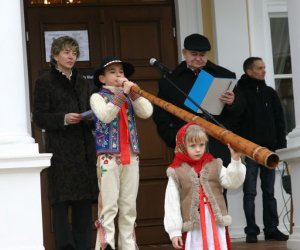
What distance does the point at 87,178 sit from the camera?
6844mm

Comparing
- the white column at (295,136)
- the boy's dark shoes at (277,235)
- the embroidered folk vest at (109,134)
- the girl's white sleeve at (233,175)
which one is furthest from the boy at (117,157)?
the boy's dark shoes at (277,235)

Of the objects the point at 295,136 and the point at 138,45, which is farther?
the point at 138,45

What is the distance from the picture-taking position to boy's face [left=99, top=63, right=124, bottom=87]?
6.61 m

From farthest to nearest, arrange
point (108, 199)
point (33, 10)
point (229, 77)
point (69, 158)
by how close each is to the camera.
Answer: point (33, 10) → point (229, 77) → point (69, 158) → point (108, 199)

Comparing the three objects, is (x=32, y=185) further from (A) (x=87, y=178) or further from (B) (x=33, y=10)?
(B) (x=33, y=10)

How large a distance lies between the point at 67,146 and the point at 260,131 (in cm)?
277

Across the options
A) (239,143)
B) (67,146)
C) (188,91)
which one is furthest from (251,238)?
(239,143)

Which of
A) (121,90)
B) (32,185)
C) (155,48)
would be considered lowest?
(32,185)

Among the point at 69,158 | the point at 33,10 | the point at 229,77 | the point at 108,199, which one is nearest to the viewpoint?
the point at 108,199

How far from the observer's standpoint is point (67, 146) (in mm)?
6820

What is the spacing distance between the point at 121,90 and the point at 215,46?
10.4ft

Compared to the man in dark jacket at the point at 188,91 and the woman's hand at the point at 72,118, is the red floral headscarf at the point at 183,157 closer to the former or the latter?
the woman's hand at the point at 72,118

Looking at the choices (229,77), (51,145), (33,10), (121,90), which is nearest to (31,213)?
(51,145)

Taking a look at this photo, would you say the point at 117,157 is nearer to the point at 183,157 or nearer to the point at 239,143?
the point at 183,157
